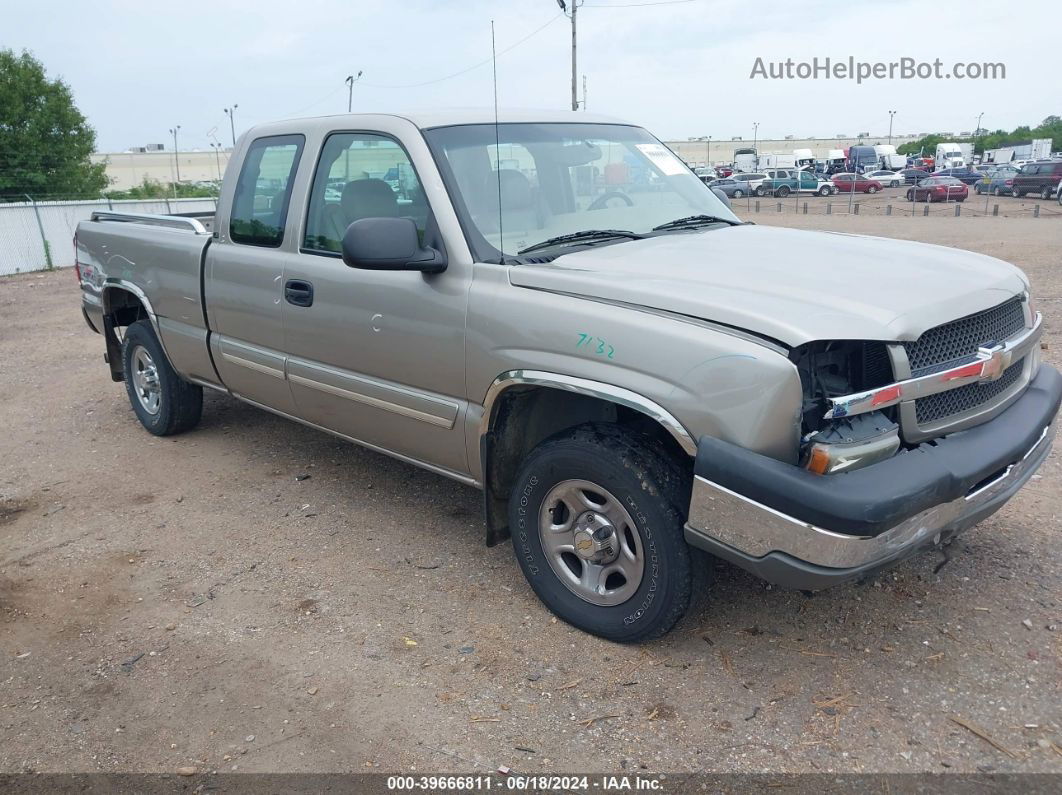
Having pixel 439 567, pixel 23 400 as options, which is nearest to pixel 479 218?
pixel 439 567

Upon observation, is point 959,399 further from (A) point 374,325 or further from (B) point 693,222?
(A) point 374,325

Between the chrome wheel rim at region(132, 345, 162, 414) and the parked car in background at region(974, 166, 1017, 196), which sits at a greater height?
the parked car in background at region(974, 166, 1017, 196)

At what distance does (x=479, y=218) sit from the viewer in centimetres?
354

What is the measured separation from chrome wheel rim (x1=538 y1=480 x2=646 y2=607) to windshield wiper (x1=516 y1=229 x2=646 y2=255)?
101cm

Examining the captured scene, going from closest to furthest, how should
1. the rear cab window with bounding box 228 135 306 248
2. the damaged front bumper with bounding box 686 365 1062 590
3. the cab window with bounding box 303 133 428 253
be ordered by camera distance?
1. the damaged front bumper with bounding box 686 365 1062 590
2. the cab window with bounding box 303 133 428 253
3. the rear cab window with bounding box 228 135 306 248

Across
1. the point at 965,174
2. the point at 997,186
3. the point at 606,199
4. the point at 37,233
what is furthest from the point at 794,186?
the point at 606,199

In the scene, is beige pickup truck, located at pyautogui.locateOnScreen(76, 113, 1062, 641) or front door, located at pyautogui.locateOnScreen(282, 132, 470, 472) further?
front door, located at pyautogui.locateOnScreen(282, 132, 470, 472)

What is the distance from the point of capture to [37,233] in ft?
59.8

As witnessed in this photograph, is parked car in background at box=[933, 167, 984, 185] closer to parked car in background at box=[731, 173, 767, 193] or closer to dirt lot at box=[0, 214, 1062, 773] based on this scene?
parked car in background at box=[731, 173, 767, 193]

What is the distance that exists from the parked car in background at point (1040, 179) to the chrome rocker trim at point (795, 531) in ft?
132

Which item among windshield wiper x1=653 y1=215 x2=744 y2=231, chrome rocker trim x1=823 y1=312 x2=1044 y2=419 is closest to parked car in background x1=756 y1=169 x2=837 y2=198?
windshield wiper x1=653 y1=215 x2=744 y2=231

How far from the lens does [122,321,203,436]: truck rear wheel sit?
5.68m

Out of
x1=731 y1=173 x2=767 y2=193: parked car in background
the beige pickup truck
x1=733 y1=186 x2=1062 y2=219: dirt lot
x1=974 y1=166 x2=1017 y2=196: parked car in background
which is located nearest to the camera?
the beige pickup truck

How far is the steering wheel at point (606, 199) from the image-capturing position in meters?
3.89
